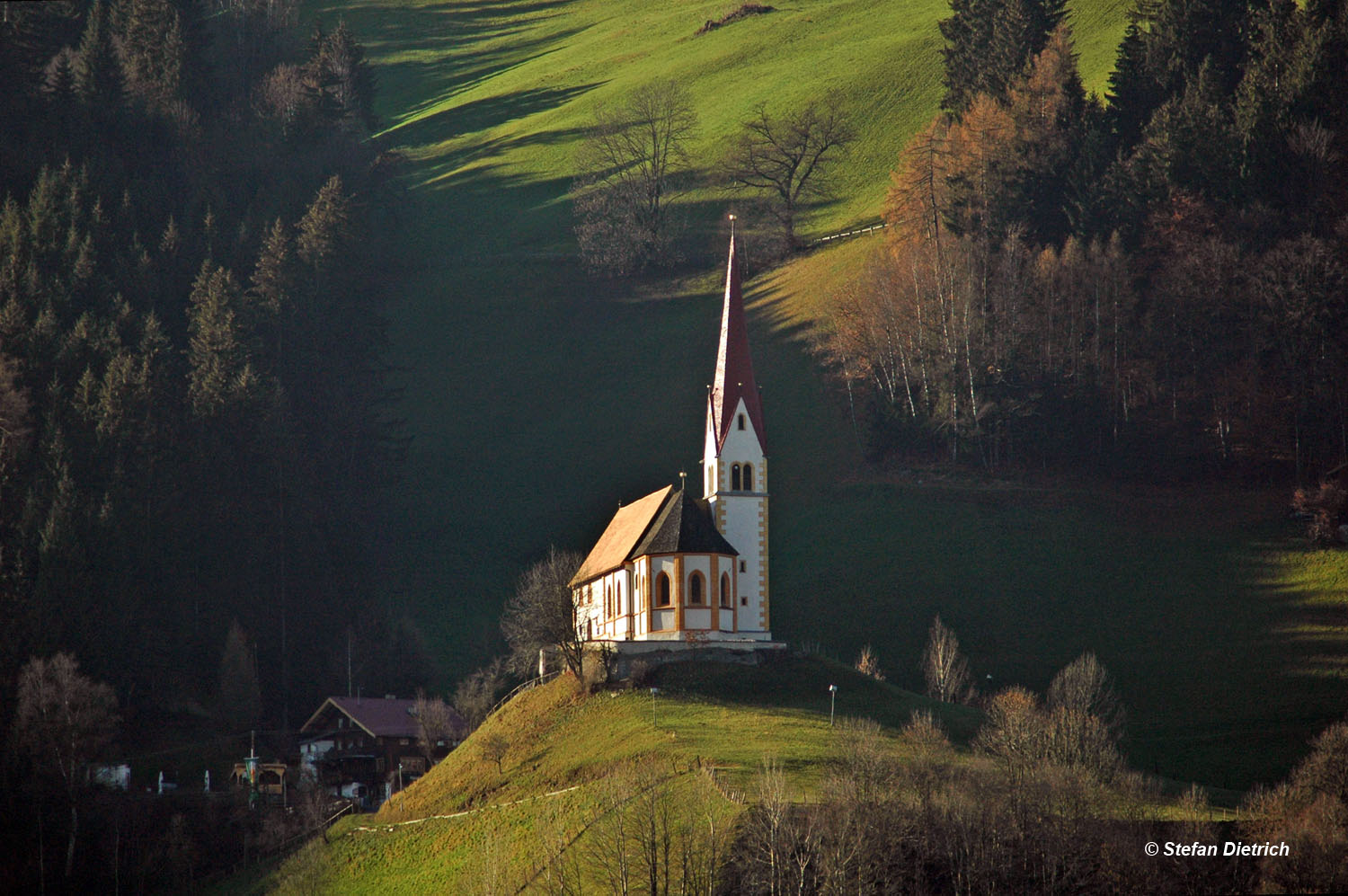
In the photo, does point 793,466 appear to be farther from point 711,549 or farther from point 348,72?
point 348,72

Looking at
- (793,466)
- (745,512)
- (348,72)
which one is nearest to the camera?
(745,512)

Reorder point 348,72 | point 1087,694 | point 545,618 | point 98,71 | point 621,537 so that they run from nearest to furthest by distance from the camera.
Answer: point 1087,694, point 545,618, point 621,537, point 98,71, point 348,72

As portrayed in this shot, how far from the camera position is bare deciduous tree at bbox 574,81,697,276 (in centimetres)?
11950

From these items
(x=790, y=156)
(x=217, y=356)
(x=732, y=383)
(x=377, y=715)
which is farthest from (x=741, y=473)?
(x=790, y=156)

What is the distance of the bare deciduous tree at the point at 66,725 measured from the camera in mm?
65438

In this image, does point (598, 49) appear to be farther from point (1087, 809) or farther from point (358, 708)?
point (1087, 809)

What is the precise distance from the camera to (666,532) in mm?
62188

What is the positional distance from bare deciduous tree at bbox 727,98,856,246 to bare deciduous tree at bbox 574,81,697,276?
6.46m

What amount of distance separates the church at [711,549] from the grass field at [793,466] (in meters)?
12.0

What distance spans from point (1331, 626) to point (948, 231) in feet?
121

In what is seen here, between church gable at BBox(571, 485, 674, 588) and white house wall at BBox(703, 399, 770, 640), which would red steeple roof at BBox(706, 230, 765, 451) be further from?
church gable at BBox(571, 485, 674, 588)

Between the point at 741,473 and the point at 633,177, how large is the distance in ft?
211

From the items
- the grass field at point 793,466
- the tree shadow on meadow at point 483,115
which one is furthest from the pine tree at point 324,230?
the tree shadow on meadow at point 483,115

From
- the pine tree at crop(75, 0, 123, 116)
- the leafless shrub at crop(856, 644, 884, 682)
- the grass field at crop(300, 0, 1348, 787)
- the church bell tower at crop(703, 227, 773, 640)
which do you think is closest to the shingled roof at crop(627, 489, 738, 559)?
the church bell tower at crop(703, 227, 773, 640)
